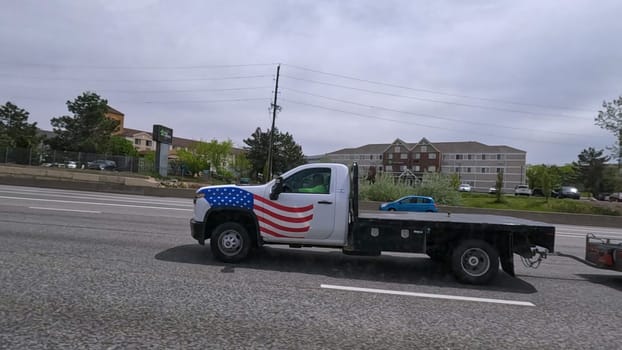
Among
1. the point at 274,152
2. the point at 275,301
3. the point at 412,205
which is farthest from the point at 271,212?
the point at 274,152

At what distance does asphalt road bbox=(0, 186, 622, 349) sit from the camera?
4.35 meters

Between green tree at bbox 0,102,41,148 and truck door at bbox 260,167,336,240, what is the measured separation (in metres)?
69.5

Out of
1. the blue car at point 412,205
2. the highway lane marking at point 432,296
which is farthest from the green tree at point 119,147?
the highway lane marking at point 432,296

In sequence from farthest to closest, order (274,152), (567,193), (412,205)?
(274,152), (567,193), (412,205)

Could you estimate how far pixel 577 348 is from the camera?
4.48 m

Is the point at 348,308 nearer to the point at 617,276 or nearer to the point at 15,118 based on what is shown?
the point at 617,276

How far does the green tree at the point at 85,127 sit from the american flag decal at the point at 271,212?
64.0m

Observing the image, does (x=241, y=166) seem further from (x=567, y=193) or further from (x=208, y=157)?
(x=567, y=193)

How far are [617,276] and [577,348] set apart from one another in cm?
575

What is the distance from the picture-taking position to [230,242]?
7.80 metres

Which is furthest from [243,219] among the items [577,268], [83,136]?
[83,136]

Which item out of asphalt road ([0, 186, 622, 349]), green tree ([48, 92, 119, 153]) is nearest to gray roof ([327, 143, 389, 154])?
green tree ([48, 92, 119, 153])

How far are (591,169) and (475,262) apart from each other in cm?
10244

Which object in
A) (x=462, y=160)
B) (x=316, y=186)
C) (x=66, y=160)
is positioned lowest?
(x=316, y=186)
